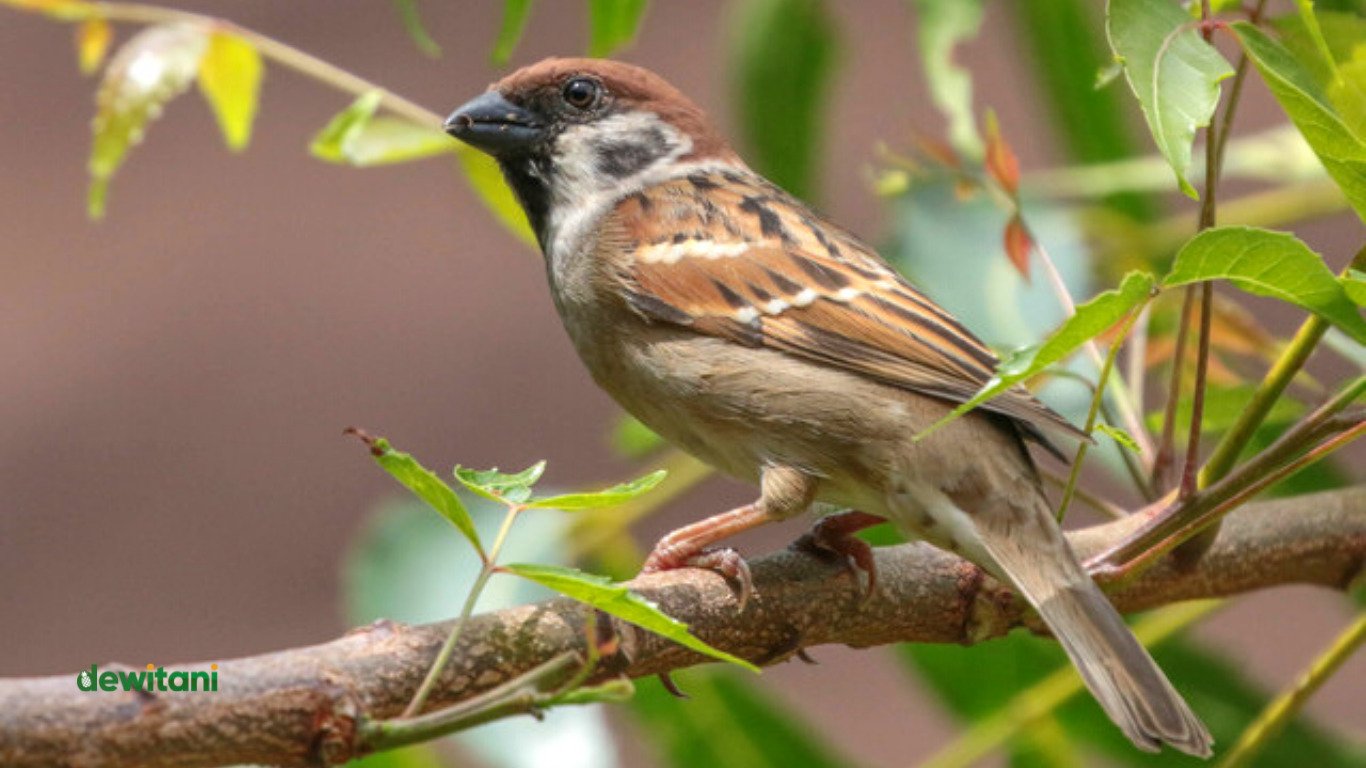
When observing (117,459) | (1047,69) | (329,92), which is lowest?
(117,459)

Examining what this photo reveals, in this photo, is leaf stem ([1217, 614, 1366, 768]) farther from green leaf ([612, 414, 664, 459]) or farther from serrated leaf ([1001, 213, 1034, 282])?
green leaf ([612, 414, 664, 459])

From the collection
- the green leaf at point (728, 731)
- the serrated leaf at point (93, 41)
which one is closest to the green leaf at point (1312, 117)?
the green leaf at point (728, 731)

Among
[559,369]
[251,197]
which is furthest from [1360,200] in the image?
[251,197]

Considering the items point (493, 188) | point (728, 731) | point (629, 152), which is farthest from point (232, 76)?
point (728, 731)

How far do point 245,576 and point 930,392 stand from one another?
3669 mm

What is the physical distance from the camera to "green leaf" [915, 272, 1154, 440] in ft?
4.31

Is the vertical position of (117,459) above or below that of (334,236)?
below

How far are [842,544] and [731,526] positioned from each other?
0.26 metres

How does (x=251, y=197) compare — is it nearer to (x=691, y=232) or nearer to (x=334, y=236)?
(x=334, y=236)

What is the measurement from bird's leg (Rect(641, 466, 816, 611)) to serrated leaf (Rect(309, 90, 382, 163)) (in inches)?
20.7

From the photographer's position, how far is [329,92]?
18.7ft

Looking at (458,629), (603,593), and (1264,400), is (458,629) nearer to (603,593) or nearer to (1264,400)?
(603,593)

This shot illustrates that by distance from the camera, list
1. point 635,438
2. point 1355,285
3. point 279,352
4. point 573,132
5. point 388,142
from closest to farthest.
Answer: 1. point 1355,285
2. point 388,142
3. point 635,438
4. point 573,132
5. point 279,352

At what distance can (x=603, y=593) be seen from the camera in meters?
1.29
